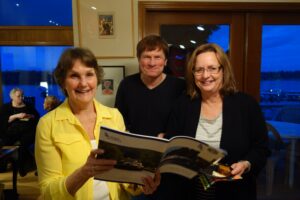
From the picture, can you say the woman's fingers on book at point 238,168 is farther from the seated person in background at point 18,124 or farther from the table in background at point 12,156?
the seated person in background at point 18,124

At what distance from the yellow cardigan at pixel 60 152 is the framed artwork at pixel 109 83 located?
125 centimetres

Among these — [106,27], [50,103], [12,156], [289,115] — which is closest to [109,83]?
[106,27]

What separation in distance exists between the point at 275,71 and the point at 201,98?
1446 mm

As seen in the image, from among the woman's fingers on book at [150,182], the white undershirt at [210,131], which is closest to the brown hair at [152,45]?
the white undershirt at [210,131]

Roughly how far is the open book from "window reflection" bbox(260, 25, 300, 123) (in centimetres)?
183

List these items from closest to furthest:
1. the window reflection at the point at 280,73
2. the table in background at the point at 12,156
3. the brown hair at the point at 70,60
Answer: the brown hair at the point at 70,60, the window reflection at the point at 280,73, the table in background at the point at 12,156

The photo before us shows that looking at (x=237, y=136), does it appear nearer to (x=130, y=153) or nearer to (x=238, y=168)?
(x=238, y=168)

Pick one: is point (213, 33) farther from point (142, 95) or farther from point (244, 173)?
point (244, 173)

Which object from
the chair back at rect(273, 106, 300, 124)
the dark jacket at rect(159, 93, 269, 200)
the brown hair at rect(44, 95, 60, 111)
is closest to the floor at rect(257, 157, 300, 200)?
the chair back at rect(273, 106, 300, 124)

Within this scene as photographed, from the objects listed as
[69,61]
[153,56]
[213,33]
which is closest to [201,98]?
[153,56]

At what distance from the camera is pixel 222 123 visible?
4.80 feet

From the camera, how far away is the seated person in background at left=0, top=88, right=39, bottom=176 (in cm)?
445

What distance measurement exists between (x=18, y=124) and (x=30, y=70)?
0.85m

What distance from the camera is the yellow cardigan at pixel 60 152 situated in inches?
41.9
